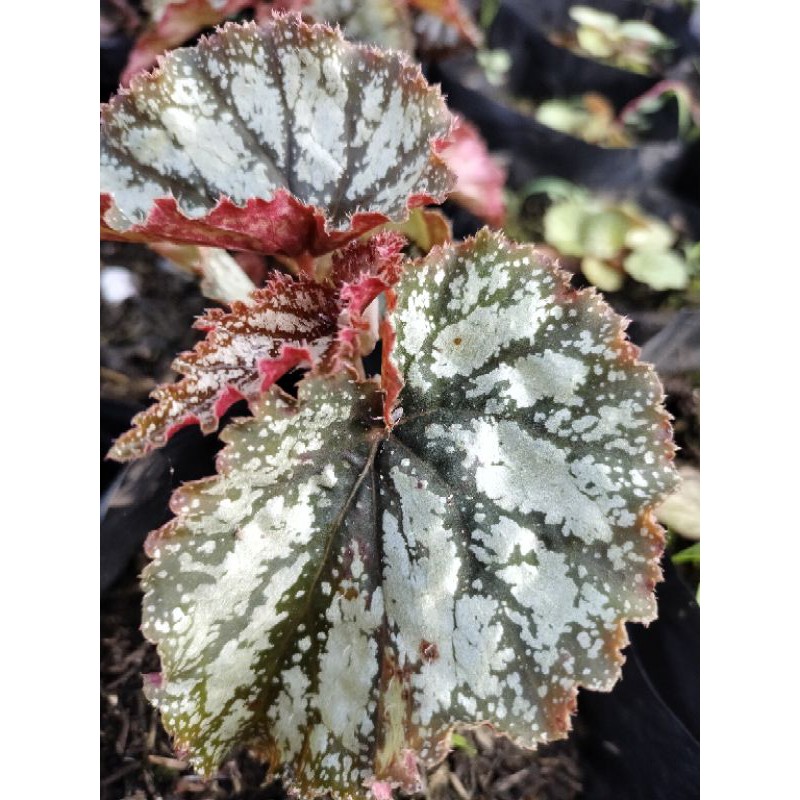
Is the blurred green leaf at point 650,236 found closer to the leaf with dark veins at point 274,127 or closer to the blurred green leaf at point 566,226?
the blurred green leaf at point 566,226

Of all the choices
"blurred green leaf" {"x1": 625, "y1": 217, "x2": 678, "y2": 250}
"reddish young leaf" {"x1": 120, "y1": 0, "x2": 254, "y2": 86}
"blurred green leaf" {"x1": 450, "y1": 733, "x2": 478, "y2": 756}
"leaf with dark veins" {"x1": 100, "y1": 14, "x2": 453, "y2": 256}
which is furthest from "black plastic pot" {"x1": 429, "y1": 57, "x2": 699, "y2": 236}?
"blurred green leaf" {"x1": 450, "y1": 733, "x2": 478, "y2": 756}

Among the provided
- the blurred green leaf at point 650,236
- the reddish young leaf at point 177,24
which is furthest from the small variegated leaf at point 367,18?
the blurred green leaf at point 650,236

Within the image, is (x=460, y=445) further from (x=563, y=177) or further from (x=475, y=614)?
(x=563, y=177)

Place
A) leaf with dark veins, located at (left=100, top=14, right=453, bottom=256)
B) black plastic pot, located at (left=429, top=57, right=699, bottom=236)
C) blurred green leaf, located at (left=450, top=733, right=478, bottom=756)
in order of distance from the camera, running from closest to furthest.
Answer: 1. leaf with dark veins, located at (left=100, top=14, right=453, bottom=256)
2. blurred green leaf, located at (left=450, top=733, right=478, bottom=756)
3. black plastic pot, located at (left=429, top=57, right=699, bottom=236)

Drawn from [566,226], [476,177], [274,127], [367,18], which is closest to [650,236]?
[566,226]

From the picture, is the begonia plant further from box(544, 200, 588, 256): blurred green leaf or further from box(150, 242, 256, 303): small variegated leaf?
box(544, 200, 588, 256): blurred green leaf
